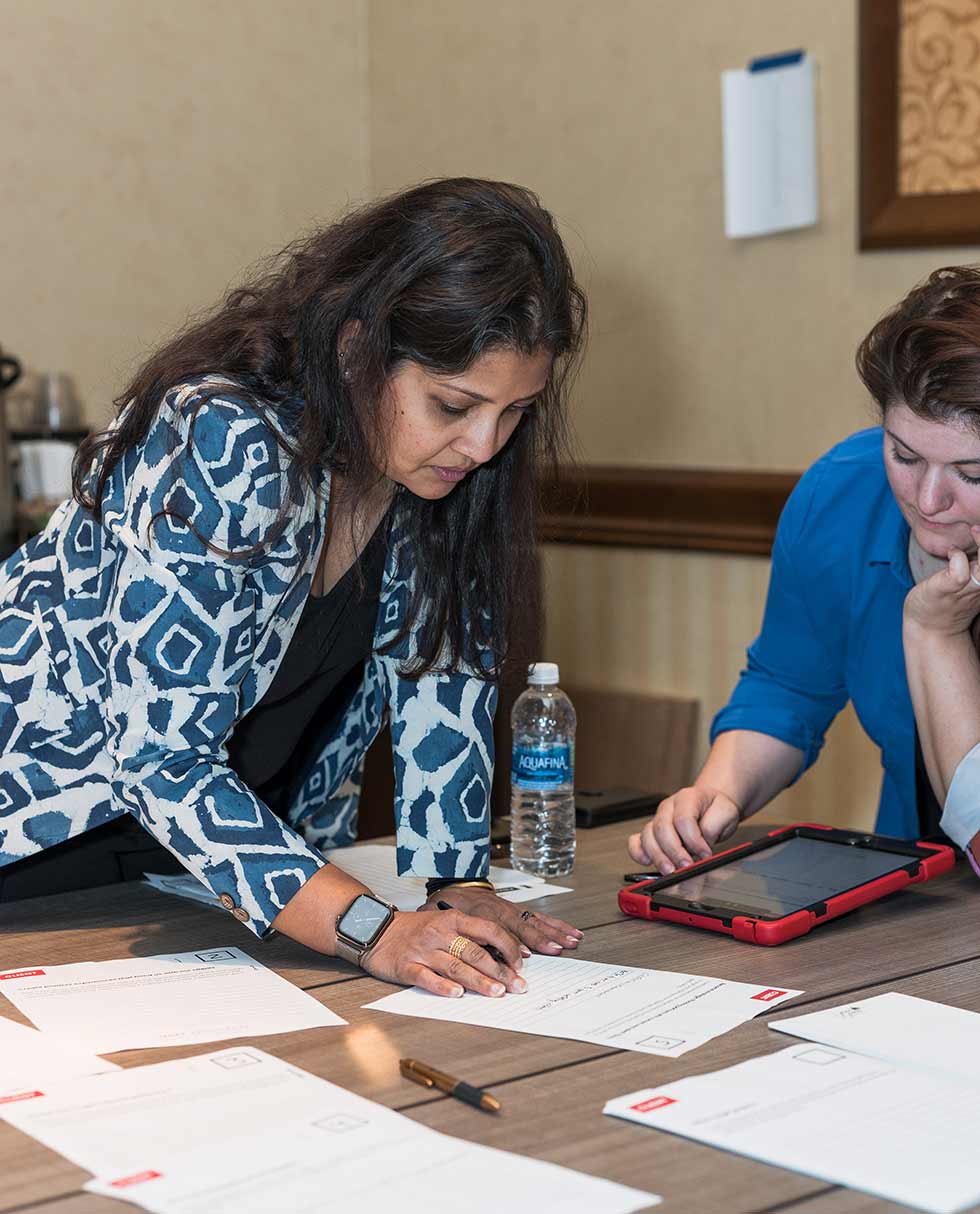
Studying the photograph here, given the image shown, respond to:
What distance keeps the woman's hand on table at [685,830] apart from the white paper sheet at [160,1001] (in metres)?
0.49

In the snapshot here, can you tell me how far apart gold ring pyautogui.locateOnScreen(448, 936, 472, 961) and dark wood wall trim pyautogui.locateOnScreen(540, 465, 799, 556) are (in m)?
1.70

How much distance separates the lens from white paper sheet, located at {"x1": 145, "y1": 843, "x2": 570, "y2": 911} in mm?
1672

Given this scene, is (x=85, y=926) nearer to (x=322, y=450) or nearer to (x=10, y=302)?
(x=322, y=450)

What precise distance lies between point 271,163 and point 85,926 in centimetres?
261

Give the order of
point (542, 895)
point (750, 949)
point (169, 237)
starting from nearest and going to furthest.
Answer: point (750, 949), point (542, 895), point (169, 237)

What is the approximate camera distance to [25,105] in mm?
3381

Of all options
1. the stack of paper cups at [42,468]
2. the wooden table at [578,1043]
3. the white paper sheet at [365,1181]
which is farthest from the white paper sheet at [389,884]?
the stack of paper cups at [42,468]

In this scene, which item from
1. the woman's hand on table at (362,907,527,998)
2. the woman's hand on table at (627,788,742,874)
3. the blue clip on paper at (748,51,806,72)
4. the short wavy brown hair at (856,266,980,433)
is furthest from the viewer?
the blue clip on paper at (748,51,806,72)

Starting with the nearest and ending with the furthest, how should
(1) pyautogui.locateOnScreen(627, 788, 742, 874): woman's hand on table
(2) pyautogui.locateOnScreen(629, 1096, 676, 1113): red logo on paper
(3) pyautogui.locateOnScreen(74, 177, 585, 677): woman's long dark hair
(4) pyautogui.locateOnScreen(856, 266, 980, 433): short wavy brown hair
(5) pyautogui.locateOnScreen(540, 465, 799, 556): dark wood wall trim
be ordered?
(2) pyautogui.locateOnScreen(629, 1096, 676, 1113): red logo on paper, (3) pyautogui.locateOnScreen(74, 177, 585, 677): woman's long dark hair, (4) pyautogui.locateOnScreen(856, 266, 980, 433): short wavy brown hair, (1) pyautogui.locateOnScreen(627, 788, 742, 874): woman's hand on table, (5) pyautogui.locateOnScreen(540, 465, 799, 556): dark wood wall trim

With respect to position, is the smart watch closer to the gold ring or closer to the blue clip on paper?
the gold ring

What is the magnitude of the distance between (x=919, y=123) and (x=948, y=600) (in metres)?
1.49

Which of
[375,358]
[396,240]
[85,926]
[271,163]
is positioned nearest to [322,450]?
[375,358]

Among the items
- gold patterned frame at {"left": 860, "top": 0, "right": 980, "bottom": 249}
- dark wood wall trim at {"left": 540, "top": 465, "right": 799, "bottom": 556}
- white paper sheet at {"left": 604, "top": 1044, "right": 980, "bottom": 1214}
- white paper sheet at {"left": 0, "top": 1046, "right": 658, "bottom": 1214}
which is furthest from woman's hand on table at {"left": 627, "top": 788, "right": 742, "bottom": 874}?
gold patterned frame at {"left": 860, "top": 0, "right": 980, "bottom": 249}

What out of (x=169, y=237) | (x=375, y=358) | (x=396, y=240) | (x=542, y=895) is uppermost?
(x=169, y=237)
